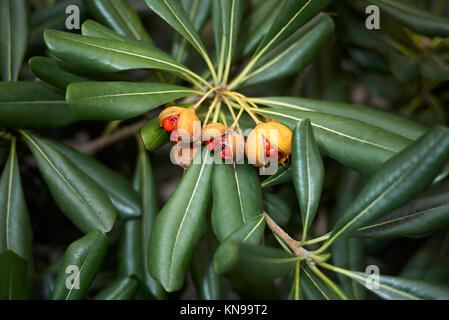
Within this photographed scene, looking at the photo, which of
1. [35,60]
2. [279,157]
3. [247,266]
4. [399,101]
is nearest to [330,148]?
[279,157]

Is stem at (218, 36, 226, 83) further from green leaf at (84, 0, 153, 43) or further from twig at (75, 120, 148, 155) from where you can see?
twig at (75, 120, 148, 155)

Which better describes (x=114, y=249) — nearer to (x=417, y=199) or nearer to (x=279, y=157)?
(x=279, y=157)

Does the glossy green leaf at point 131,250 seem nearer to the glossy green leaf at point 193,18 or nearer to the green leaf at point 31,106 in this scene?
the green leaf at point 31,106

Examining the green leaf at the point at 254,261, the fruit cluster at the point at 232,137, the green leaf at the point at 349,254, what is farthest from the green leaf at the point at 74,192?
the green leaf at the point at 349,254

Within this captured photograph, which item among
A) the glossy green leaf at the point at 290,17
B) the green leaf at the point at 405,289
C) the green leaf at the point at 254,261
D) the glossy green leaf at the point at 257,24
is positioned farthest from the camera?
the glossy green leaf at the point at 257,24

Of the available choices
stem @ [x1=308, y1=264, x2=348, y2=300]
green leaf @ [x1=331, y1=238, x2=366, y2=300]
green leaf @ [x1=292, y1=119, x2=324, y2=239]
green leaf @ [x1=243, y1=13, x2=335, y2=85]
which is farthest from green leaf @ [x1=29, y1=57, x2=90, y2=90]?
green leaf @ [x1=331, y1=238, x2=366, y2=300]
